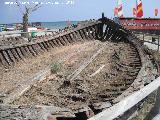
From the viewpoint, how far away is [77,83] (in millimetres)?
11930

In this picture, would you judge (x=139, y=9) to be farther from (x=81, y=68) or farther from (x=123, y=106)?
(x=123, y=106)

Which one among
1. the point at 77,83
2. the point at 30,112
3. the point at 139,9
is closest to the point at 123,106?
the point at 30,112

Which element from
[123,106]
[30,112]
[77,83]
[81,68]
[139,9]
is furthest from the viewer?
[139,9]

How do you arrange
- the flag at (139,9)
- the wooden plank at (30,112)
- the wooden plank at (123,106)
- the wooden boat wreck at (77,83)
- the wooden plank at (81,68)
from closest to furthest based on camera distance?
the wooden plank at (123,106) < the wooden plank at (30,112) < the wooden boat wreck at (77,83) < the wooden plank at (81,68) < the flag at (139,9)

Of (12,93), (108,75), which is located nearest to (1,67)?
(108,75)

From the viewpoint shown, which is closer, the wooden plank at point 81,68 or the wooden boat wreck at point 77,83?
the wooden boat wreck at point 77,83

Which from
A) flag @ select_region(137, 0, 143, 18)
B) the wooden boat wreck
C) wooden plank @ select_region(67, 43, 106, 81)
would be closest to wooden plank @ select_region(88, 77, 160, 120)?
the wooden boat wreck

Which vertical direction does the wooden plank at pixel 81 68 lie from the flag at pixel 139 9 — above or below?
below

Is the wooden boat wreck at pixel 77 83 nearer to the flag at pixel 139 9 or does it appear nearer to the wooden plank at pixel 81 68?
the wooden plank at pixel 81 68

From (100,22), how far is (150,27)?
10167 mm

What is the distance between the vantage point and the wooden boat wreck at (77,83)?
7.53 metres

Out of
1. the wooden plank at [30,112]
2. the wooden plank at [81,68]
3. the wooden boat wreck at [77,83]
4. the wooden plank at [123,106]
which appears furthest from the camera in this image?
the wooden plank at [81,68]

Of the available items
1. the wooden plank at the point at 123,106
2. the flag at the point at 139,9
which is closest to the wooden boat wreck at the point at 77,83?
the wooden plank at the point at 123,106

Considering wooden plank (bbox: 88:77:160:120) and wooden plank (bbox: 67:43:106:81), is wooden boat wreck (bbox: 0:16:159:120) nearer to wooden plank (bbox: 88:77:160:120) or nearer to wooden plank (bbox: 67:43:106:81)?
wooden plank (bbox: 67:43:106:81)
